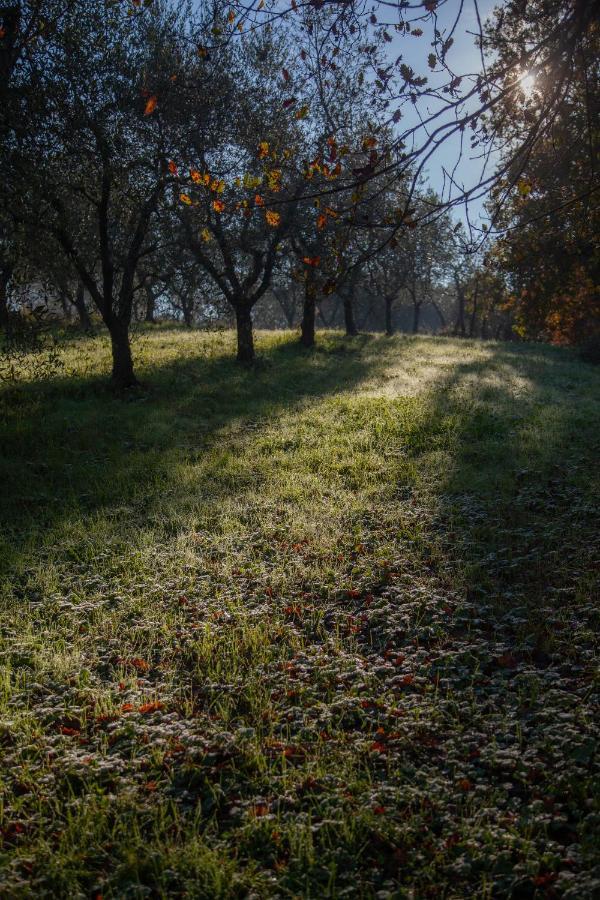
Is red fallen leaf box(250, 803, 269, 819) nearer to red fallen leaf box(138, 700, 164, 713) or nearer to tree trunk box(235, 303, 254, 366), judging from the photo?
red fallen leaf box(138, 700, 164, 713)

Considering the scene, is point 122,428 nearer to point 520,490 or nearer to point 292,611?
point 292,611

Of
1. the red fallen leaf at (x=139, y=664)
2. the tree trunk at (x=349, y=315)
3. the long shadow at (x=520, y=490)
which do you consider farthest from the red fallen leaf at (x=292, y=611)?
the tree trunk at (x=349, y=315)

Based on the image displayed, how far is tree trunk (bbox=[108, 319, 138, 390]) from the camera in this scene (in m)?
19.5

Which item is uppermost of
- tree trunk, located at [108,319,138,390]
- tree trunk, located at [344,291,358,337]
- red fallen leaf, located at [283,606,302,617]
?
tree trunk, located at [344,291,358,337]

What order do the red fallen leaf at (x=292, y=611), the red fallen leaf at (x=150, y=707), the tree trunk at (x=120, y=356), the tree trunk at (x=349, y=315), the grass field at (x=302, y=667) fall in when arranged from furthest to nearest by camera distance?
the tree trunk at (x=349, y=315)
the tree trunk at (x=120, y=356)
the red fallen leaf at (x=292, y=611)
the red fallen leaf at (x=150, y=707)
the grass field at (x=302, y=667)

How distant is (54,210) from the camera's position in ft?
53.3

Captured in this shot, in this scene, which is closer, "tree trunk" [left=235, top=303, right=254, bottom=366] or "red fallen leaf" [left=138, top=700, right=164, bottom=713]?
"red fallen leaf" [left=138, top=700, right=164, bottom=713]

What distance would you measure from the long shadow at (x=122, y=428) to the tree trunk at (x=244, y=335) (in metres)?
0.57

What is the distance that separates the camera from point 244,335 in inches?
1011

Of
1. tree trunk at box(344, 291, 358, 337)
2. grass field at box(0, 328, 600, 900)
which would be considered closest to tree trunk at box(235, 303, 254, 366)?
tree trunk at box(344, 291, 358, 337)

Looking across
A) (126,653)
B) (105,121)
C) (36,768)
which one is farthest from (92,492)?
(105,121)

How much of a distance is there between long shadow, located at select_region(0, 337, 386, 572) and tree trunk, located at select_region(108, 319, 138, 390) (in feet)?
1.98

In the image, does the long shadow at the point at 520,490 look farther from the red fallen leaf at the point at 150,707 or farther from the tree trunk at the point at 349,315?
A: the tree trunk at the point at 349,315

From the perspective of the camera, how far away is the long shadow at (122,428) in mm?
11625
